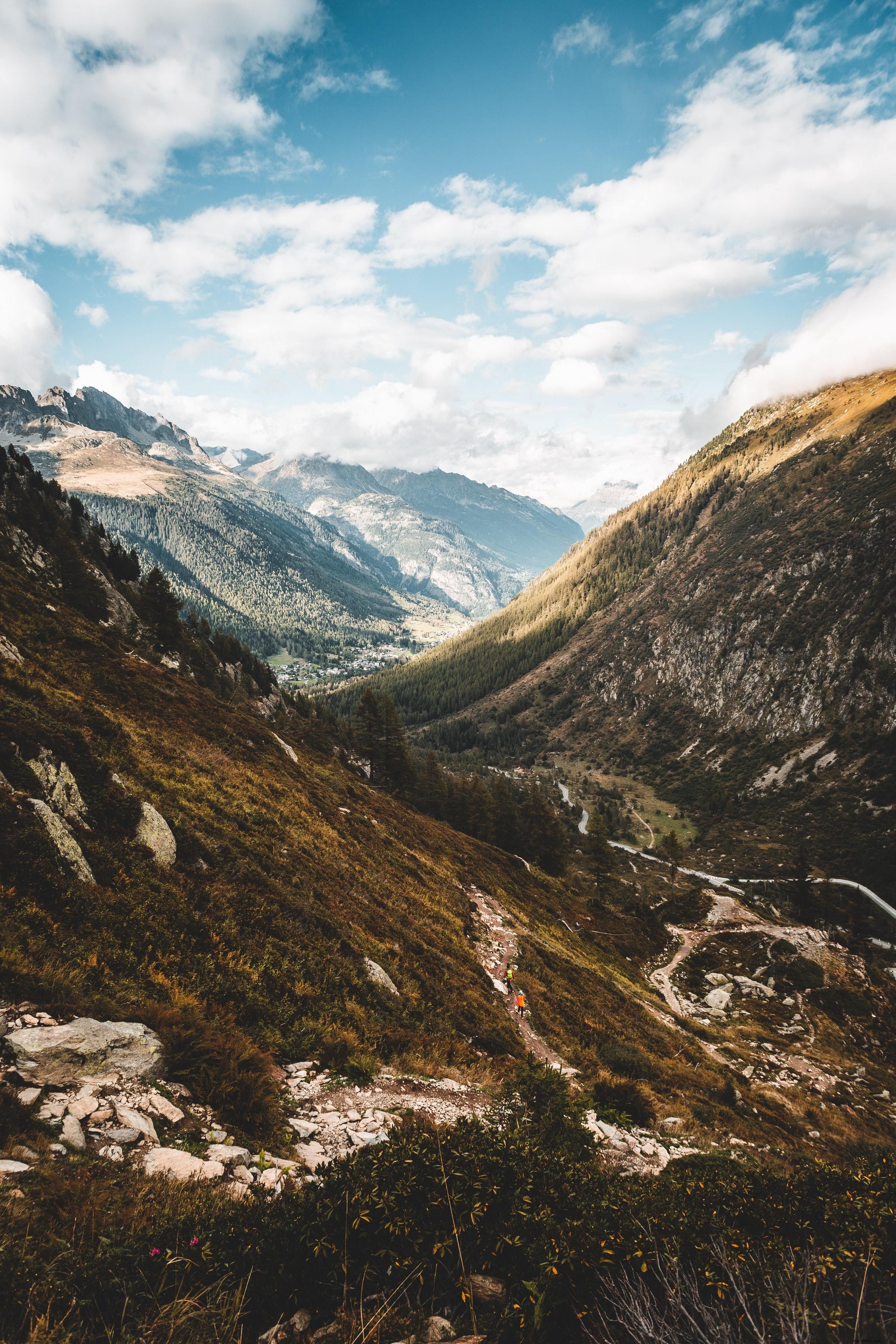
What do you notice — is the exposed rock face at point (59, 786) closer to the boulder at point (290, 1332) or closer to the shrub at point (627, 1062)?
the boulder at point (290, 1332)

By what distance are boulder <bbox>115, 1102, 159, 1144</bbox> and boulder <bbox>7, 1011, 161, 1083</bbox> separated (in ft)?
2.09

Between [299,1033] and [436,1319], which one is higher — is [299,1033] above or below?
below

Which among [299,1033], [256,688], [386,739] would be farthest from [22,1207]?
[256,688]

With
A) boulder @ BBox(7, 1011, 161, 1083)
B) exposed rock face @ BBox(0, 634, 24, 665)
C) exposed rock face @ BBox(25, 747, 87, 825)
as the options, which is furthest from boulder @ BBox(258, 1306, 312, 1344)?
exposed rock face @ BBox(0, 634, 24, 665)

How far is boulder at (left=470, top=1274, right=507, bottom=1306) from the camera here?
4.64 m

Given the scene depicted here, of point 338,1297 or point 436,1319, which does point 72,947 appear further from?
point 436,1319

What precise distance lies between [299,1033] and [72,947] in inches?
191

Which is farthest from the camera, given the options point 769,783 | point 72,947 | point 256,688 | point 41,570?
point 769,783

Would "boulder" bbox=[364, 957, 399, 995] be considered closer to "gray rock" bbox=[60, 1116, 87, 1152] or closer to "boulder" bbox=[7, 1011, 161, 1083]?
"boulder" bbox=[7, 1011, 161, 1083]

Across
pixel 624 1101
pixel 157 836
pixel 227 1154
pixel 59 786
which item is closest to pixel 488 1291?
pixel 227 1154

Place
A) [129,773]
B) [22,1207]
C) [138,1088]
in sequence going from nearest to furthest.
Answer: [22,1207] < [138,1088] < [129,773]

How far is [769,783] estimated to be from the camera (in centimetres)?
14912

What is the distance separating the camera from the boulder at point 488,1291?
4641 millimetres

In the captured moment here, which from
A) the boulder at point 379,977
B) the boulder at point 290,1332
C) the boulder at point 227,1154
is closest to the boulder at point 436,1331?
the boulder at point 290,1332
